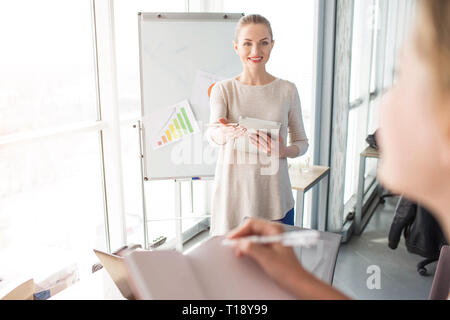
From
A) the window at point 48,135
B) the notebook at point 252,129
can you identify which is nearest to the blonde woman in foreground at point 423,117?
the notebook at point 252,129

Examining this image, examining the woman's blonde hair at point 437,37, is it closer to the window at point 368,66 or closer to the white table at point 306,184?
the white table at point 306,184

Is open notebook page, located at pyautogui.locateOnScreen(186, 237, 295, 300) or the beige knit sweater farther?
the beige knit sweater

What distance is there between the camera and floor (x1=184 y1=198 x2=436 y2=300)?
2.93m

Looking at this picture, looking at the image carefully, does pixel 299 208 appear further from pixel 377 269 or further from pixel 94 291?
pixel 94 291

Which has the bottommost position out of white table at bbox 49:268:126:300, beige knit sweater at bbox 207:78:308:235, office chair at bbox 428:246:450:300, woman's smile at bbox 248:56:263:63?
office chair at bbox 428:246:450:300

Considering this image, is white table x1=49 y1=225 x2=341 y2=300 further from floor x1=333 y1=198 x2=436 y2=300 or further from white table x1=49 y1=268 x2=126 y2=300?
floor x1=333 y1=198 x2=436 y2=300

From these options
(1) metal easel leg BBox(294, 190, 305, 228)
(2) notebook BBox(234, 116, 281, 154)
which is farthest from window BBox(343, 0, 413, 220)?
(2) notebook BBox(234, 116, 281, 154)

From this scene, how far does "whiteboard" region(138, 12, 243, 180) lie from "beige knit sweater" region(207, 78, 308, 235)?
64 centimetres

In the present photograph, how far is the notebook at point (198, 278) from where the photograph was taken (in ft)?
1.77

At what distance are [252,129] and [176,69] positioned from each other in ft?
2.93

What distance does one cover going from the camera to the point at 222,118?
6.02ft
